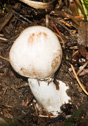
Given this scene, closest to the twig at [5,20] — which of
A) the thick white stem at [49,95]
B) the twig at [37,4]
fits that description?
the twig at [37,4]

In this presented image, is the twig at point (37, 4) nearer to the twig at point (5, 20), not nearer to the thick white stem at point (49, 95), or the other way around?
the twig at point (5, 20)

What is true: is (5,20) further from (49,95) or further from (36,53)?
(49,95)

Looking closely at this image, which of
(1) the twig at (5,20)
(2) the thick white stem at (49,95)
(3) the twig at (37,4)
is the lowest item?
(2) the thick white stem at (49,95)

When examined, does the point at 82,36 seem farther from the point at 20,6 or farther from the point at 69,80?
the point at 20,6

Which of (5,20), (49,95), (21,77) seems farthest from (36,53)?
(5,20)

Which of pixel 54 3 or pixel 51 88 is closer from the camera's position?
pixel 51 88

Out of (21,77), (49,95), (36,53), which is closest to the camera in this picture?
(36,53)

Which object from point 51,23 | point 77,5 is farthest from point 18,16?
point 77,5
